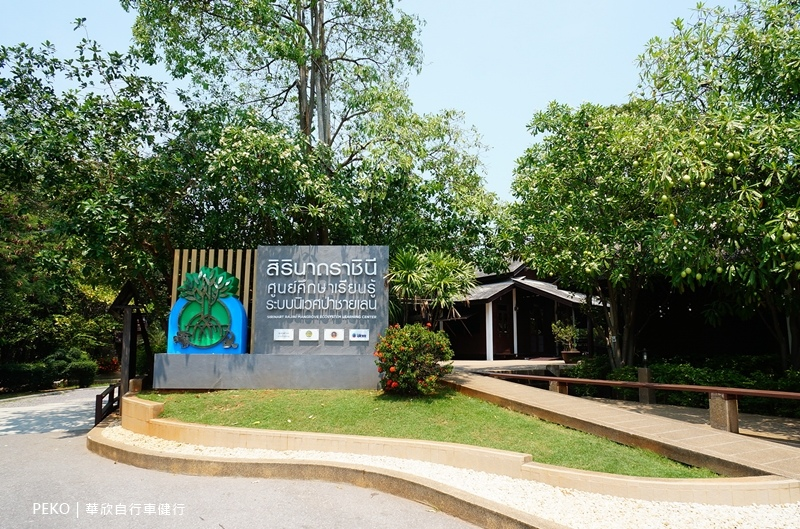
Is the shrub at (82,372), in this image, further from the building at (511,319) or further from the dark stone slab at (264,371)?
the building at (511,319)

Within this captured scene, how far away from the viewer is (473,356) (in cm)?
2344

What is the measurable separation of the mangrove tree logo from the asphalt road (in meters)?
3.27

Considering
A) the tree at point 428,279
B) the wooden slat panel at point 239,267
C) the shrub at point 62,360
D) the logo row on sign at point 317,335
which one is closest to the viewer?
the tree at point 428,279

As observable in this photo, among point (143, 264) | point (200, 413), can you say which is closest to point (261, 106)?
point (143, 264)

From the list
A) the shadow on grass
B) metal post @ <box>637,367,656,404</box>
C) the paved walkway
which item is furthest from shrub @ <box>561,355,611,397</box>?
the shadow on grass

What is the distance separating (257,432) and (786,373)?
32.8ft

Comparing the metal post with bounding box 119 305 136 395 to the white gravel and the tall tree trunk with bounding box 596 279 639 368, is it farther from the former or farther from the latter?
the tall tree trunk with bounding box 596 279 639 368

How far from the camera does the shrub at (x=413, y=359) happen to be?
9297mm

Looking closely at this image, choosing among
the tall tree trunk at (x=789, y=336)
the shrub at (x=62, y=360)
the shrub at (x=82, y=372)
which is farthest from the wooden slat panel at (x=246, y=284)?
the shrub at (x=82, y=372)

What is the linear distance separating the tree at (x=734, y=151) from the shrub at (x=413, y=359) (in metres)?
4.00

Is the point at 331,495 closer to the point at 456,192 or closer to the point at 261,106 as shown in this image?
the point at 456,192

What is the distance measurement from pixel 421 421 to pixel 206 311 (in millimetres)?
5420

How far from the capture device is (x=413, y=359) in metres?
9.33

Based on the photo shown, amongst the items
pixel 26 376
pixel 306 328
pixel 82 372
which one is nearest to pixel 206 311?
pixel 306 328
